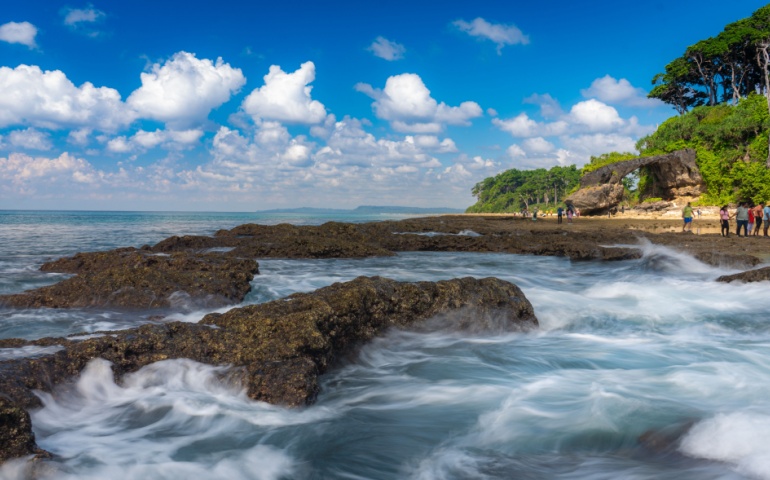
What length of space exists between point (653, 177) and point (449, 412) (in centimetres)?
4408

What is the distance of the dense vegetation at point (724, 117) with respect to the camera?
36.1 metres

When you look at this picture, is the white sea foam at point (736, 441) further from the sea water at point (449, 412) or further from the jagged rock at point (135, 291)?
the jagged rock at point (135, 291)

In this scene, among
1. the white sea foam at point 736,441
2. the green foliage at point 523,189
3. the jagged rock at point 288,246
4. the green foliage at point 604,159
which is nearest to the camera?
the white sea foam at point 736,441

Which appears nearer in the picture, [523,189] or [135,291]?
[135,291]

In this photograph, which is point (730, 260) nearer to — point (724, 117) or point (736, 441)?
point (736, 441)

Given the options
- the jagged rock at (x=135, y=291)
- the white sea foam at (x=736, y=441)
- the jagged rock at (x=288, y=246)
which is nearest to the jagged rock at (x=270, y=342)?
the jagged rock at (x=135, y=291)

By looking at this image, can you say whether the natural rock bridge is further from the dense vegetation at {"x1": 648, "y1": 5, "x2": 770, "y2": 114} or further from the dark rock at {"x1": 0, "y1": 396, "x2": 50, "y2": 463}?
the dark rock at {"x1": 0, "y1": 396, "x2": 50, "y2": 463}

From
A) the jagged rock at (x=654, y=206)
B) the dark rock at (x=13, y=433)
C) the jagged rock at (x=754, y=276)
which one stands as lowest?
the dark rock at (x=13, y=433)

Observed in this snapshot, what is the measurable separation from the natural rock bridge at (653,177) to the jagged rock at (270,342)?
38.2 metres

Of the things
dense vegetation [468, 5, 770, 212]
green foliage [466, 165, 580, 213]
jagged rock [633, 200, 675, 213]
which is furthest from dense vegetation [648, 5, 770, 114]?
green foliage [466, 165, 580, 213]

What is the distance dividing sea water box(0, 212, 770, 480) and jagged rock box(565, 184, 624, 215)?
3621 cm

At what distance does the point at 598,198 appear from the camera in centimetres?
4212

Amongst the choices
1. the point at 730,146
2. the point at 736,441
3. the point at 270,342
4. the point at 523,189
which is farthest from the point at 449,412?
the point at 523,189

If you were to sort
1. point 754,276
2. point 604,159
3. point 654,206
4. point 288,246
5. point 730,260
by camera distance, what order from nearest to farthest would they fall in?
1. point 754,276
2. point 730,260
3. point 288,246
4. point 654,206
5. point 604,159
